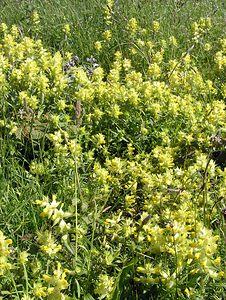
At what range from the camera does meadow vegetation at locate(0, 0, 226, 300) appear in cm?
204

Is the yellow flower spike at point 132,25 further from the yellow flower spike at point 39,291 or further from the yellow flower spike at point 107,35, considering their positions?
the yellow flower spike at point 39,291

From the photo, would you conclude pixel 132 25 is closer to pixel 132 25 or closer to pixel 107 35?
pixel 132 25

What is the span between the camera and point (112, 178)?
8.57 ft

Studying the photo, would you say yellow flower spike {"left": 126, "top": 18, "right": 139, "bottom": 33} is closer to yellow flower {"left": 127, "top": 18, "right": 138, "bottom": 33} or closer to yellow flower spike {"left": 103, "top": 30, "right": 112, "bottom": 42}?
yellow flower {"left": 127, "top": 18, "right": 138, "bottom": 33}

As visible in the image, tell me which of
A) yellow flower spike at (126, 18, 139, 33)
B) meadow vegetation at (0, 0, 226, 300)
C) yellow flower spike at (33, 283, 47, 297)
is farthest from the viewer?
yellow flower spike at (126, 18, 139, 33)

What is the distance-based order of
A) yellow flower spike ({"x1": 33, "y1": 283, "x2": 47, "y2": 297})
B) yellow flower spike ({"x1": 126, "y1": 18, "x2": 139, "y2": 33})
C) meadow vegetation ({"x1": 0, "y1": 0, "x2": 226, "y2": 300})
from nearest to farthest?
1. yellow flower spike ({"x1": 33, "y1": 283, "x2": 47, "y2": 297})
2. meadow vegetation ({"x1": 0, "y1": 0, "x2": 226, "y2": 300})
3. yellow flower spike ({"x1": 126, "y1": 18, "x2": 139, "y2": 33})

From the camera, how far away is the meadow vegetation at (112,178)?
6.68 feet

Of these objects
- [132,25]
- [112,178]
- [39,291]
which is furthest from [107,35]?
[39,291]

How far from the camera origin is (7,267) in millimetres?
1933

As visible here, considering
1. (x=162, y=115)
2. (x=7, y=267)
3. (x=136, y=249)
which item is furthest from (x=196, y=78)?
(x=7, y=267)

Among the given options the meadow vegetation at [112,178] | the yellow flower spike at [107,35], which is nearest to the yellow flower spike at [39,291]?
the meadow vegetation at [112,178]

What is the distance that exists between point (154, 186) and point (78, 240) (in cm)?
47

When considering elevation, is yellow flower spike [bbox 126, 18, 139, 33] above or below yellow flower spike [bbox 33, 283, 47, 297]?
above

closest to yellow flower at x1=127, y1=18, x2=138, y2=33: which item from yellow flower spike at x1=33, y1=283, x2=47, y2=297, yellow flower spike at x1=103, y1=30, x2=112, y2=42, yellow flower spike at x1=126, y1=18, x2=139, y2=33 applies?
yellow flower spike at x1=126, y1=18, x2=139, y2=33
